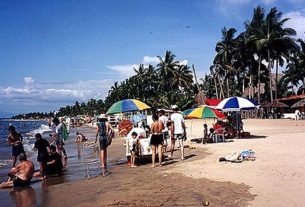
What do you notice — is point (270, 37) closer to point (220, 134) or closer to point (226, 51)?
point (226, 51)

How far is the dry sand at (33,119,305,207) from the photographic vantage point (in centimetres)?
691

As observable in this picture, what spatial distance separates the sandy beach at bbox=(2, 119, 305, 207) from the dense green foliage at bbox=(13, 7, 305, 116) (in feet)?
122

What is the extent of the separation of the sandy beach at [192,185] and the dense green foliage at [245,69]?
37.3m

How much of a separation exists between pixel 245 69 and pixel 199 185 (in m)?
49.0

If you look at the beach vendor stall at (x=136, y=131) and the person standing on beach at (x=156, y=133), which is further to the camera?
the beach vendor stall at (x=136, y=131)

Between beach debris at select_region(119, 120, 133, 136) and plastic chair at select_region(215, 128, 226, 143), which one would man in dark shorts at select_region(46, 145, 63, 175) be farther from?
beach debris at select_region(119, 120, 133, 136)

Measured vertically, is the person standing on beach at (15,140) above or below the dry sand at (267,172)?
above

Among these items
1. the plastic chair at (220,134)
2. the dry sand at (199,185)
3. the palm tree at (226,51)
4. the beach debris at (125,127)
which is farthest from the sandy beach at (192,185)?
the palm tree at (226,51)

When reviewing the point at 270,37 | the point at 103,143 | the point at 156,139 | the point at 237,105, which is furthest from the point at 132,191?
the point at 270,37

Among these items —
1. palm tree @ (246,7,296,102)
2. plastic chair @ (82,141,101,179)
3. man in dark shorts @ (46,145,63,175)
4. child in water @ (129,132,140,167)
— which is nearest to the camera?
man in dark shorts @ (46,145,63,175)

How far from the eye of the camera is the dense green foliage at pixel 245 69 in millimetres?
46781

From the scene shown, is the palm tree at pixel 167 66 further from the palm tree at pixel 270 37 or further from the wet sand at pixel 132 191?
the wet sand at pixel 132 191

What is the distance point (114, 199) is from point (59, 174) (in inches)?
181

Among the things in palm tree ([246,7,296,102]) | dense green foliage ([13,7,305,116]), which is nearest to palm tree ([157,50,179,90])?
dense green foliage ([13,7,305,116])
